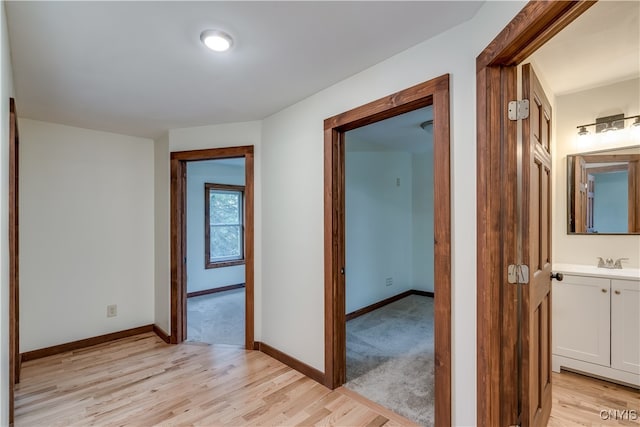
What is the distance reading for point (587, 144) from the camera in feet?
8.53

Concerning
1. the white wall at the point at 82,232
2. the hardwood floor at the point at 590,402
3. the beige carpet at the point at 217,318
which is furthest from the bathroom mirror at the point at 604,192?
the white wall at the point at 82,232

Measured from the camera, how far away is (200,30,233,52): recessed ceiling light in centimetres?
161

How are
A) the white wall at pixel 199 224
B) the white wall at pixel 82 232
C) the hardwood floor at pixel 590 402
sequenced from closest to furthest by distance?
the hardwood floor at pixel 590 402 → the white wall at pixel 82 232 → the white wall at pixel 199 224

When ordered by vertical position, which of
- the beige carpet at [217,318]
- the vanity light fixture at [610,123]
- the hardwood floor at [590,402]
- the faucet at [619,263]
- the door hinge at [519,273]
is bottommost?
the beige carpet at [217,318]

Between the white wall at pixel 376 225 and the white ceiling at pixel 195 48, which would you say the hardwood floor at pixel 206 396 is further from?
the white ceiling at pixel 195 48

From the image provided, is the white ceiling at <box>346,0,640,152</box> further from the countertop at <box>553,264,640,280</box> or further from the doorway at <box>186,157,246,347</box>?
the doorway at <box>186,157,246,347</box>

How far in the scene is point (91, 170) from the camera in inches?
130

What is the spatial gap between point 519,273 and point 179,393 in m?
2.43

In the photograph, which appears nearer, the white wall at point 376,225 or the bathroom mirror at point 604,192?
the bathroom mirror at point 604,192

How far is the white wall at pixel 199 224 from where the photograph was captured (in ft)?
17.0

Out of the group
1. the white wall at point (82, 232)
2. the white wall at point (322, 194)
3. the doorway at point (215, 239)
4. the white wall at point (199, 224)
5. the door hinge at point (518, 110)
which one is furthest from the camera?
the white wall at point (199, 224)

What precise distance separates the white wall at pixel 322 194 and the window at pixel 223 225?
281 centimetres

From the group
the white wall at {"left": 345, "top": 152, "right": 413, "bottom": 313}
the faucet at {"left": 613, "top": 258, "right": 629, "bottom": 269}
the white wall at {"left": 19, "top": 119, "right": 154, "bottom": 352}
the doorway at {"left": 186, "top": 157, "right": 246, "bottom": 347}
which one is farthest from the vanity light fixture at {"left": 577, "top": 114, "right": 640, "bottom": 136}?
the white wall at {"left": 19, "top": 119, "right": 154, "bottom": 352}

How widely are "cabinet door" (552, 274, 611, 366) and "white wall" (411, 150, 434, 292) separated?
246cm
